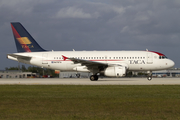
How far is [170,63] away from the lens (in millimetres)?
33281

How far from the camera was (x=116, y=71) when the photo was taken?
29.8 meters

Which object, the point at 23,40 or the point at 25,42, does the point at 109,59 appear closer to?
the point at 25,42

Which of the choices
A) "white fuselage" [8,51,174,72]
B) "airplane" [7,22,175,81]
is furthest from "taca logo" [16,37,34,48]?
"white fuselage" [8,51,174,72]

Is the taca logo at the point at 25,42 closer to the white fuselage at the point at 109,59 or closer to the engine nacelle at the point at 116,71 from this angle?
the white fuselage at the point at 109,59

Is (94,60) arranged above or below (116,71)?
above

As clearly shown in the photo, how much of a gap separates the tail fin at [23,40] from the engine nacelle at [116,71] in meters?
11.2

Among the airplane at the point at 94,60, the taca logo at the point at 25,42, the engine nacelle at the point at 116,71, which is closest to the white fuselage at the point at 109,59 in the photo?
the airplane at the point at 94,60

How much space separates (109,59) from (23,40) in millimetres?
12402

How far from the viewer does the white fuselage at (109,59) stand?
3269cm

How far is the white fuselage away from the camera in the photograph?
32.7 meters

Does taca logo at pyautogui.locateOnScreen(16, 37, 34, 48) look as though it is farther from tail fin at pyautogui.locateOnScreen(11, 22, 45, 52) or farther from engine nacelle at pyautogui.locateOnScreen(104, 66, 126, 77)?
engine nacelle at pyautogui.locateOnScreen(104, 66, 126, 77)

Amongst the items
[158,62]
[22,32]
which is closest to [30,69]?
[22,32]

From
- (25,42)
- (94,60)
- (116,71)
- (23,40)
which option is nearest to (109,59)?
(94,60)
